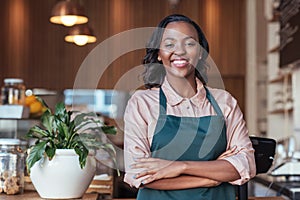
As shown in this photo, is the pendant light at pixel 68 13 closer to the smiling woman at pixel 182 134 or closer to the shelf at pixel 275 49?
the shelf at pixel 275 49

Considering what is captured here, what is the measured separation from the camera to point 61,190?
1658 mm

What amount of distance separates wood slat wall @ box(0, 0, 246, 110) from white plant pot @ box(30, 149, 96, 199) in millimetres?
4378

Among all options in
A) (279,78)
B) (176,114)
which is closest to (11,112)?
(176,114)

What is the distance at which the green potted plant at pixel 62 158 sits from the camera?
5.35ft

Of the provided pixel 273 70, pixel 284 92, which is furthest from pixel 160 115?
pixel 273 70

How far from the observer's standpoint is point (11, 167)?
1835mm

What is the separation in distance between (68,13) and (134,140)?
214 centimetres

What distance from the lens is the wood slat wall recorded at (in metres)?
6.07

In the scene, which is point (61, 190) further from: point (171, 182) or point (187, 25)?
point (187, 25)

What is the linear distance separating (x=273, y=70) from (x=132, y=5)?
7.25 ft

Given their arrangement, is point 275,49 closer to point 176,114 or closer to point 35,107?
point 35,107

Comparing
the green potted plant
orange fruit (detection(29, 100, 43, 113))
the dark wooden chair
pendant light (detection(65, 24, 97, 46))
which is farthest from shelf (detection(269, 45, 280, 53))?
the green potted plant

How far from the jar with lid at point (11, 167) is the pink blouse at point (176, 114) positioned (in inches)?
26.0

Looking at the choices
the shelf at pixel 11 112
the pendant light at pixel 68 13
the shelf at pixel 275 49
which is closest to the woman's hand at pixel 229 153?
the shelf at pixel 11 112
